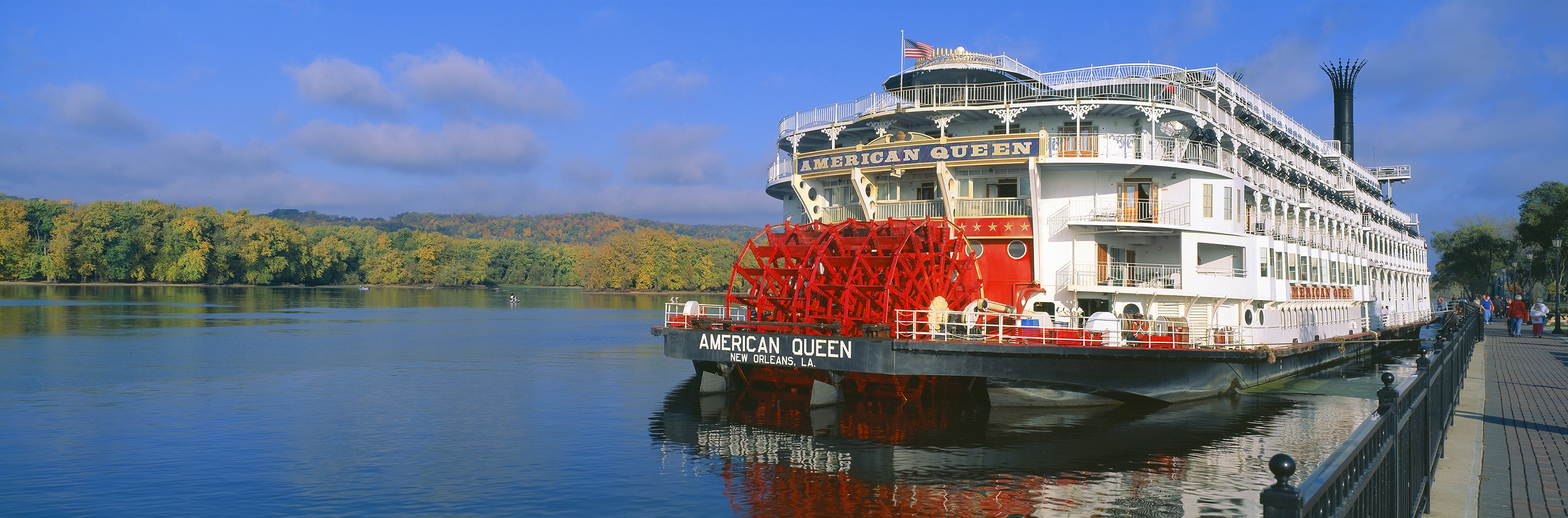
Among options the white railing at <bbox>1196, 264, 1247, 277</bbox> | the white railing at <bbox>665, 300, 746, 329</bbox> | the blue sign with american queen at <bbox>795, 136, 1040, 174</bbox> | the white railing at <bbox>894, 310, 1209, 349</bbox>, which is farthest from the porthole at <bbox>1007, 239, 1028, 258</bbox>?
the white railing at <bbox>665, 300, 746, 329</bbox>

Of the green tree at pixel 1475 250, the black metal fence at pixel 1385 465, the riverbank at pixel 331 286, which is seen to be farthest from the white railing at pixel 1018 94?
the riverbank at pixel 331 286

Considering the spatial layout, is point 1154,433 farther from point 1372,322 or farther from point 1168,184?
point 1372,322

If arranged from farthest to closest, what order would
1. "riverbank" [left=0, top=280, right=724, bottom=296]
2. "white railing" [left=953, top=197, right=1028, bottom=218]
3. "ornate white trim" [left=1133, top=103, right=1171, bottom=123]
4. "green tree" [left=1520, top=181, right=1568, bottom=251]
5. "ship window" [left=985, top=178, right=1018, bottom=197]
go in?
1. "riverbank" [left=0, top=280, right=724, bottom=296]
2. "green tree" [left=1520, top=181, right=1568, bottom=251]
3. "ship window" [left=985, top=178, right=1018, bottom=197]
4. "white railing" [left=953, top=197, right=1028, bottom=218]
5. "ornate white trim" [left=1133, top=103, right=1171, bottom=123]

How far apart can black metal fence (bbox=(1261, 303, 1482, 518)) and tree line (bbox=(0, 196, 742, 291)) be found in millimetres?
99919

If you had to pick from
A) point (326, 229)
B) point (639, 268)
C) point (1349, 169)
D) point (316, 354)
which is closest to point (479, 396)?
point (316, 354)

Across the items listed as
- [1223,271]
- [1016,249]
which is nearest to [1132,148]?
[1016,249]

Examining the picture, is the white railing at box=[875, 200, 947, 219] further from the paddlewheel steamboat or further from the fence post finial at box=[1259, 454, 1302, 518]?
the fence post finial at box=[1259, 454, 1302, 518]

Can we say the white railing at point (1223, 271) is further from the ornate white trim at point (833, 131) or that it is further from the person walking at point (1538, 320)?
the person walking at point (1538, 320)

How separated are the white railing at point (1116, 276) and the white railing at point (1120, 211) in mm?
847

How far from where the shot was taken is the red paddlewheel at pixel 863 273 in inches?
711

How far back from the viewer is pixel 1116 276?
19.0 meters

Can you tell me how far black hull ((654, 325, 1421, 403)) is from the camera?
14594mm

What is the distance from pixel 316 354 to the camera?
91.9 feet

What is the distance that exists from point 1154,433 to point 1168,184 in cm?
628
